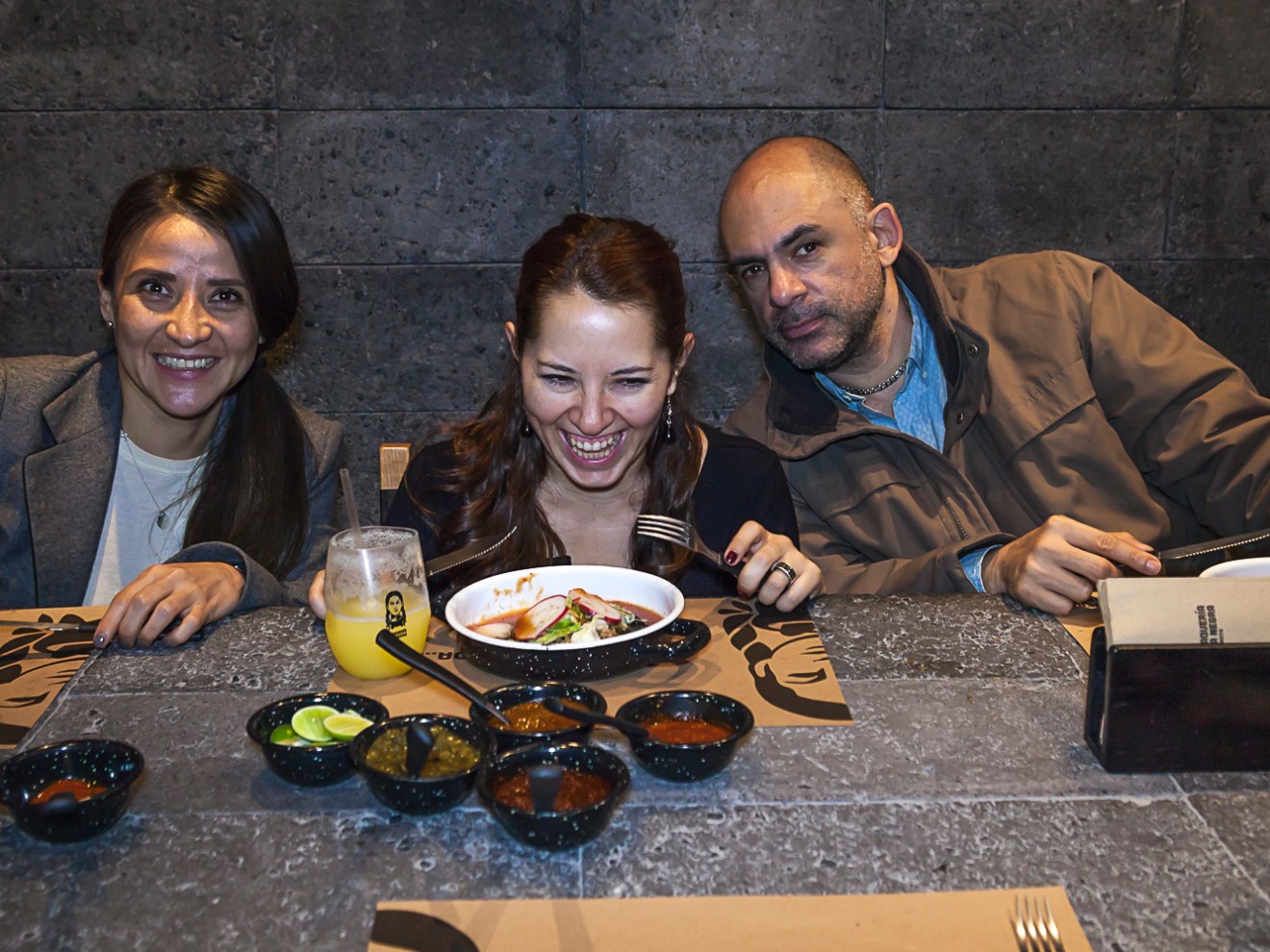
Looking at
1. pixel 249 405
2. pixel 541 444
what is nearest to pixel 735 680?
pixel 541 444

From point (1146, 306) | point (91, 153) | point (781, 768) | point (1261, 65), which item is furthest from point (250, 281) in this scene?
point (1261, 65)

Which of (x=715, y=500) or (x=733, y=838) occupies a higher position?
(x=715, y=500)

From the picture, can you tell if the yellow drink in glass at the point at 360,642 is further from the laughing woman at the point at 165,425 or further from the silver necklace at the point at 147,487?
the silver necklace at the point at 147,487

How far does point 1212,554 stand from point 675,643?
2.84 ft

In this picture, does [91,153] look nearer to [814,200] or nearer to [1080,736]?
[814,200]

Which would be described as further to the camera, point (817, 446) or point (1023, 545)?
point (817, 446)

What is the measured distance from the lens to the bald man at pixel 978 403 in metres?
2.65

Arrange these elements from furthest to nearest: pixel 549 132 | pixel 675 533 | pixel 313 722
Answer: pixel 549 132
pixel 675 533
pixel 313 722

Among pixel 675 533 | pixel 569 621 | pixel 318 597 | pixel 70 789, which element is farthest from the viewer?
pixel 675 533

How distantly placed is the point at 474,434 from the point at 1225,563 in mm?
1558

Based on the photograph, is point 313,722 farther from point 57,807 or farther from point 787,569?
point 787,569

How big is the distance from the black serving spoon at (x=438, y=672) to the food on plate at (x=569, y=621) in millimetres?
196

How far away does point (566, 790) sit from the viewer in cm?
123

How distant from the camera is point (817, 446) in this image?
2680 millimetres
